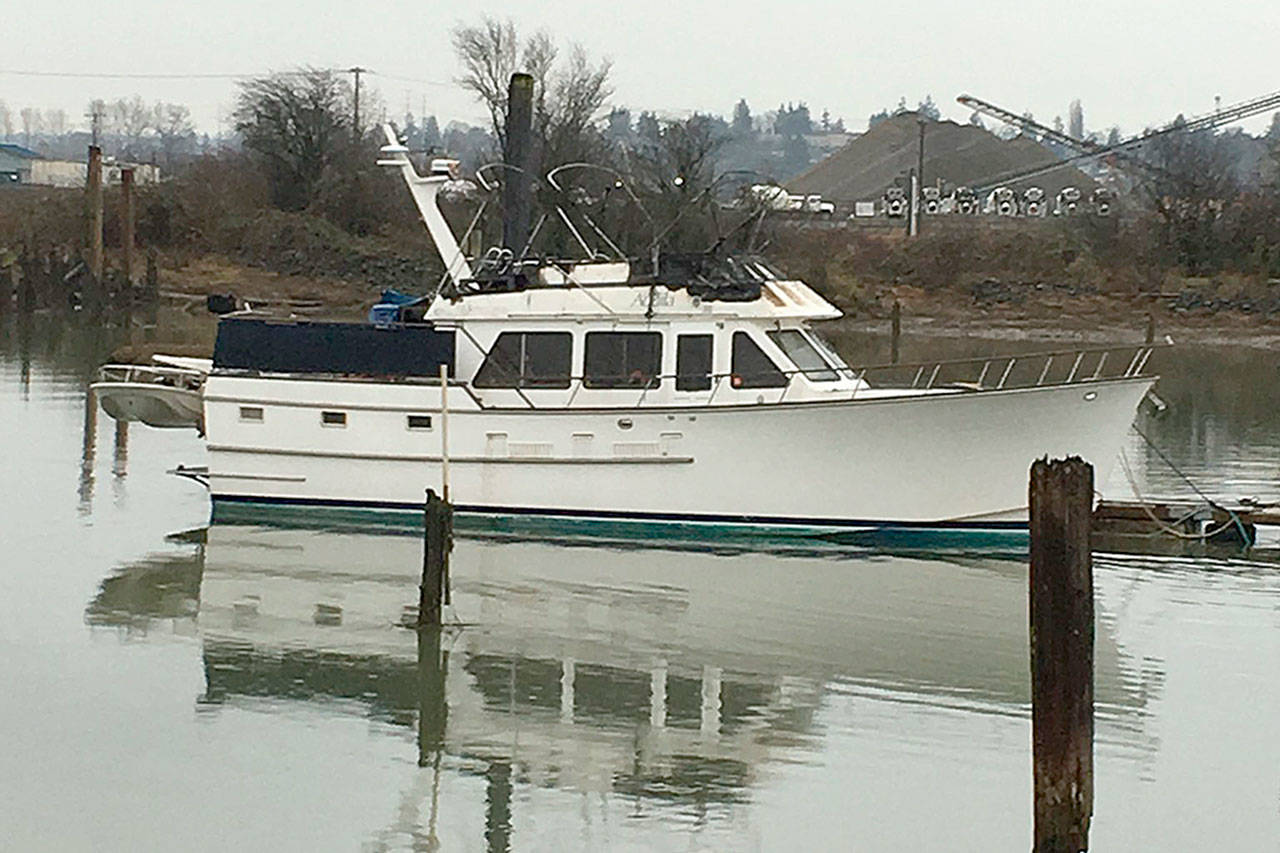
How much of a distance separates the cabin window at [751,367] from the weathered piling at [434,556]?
182 inches

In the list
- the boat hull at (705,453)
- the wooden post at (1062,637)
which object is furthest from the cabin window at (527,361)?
the wooden post at (1062,637)

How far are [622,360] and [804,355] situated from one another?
6.26ft

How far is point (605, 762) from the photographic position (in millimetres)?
15109

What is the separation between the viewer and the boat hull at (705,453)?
21.6 meters

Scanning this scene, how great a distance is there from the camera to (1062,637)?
11.6 metres

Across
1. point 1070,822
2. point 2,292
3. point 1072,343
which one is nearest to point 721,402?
point 1070,822

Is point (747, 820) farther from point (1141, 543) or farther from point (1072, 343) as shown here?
point (1072, 343)

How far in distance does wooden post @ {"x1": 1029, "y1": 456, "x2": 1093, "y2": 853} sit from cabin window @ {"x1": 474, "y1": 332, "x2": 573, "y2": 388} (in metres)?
11.1

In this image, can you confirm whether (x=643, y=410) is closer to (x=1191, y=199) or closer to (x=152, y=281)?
(x=152, y=281)

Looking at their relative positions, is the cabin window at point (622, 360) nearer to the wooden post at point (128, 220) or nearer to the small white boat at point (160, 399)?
the small white boat at point (160, 399)

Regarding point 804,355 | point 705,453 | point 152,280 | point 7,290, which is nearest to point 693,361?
point 705,453

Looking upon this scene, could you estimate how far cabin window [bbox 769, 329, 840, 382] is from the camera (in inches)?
877

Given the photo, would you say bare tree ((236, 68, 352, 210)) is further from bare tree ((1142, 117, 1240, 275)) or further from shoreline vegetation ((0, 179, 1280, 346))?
bare tree ((1142, 117, 1240, 275))

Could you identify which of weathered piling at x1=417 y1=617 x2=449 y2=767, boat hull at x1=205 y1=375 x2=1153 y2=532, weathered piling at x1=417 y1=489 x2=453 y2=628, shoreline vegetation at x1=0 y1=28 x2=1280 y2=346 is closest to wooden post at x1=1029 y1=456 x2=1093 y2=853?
weathered piling at x1=417 y1=617 x2=449 y2=767
